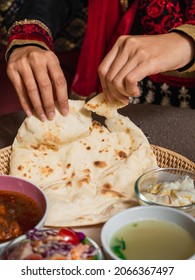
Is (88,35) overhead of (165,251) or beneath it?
overhead

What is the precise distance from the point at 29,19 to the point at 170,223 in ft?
3.55

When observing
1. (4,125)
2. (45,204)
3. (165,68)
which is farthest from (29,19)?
(45,204)

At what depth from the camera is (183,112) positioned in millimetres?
1919

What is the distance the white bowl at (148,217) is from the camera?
1.10m

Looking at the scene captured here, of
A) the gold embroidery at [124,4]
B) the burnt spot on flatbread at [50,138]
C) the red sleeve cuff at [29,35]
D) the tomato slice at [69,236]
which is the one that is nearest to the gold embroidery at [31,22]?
the red sleeve cuff at [29,35]

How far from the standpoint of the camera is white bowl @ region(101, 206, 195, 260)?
Result: 3.62ft

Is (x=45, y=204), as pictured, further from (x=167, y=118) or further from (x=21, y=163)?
(x=167, y=118)

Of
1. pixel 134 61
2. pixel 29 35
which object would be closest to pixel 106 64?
pixel 134 61

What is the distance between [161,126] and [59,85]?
501mm

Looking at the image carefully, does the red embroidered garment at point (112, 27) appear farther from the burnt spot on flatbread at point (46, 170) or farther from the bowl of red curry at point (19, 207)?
the bowl of red curry at point (19, 207)

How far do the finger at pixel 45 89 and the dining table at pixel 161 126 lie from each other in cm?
31

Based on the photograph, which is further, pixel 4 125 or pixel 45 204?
pixel 4 125

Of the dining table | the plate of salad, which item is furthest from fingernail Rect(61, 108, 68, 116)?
the plate of salad

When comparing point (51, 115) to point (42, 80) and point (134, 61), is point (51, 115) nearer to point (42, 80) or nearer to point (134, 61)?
point (42, 80)
